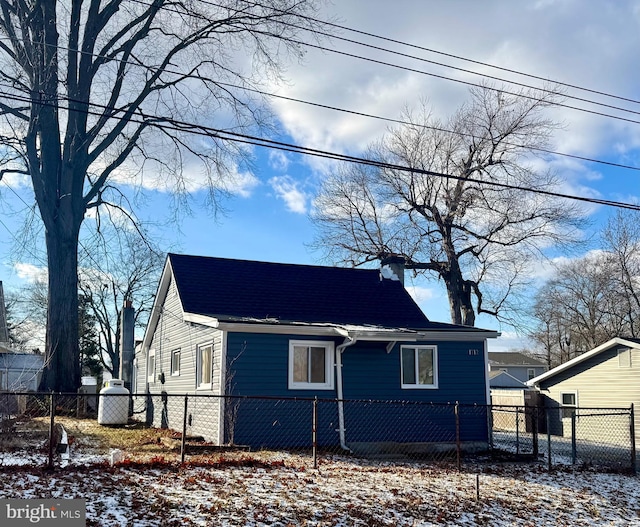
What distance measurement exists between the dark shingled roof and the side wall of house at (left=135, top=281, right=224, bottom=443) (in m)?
0.96

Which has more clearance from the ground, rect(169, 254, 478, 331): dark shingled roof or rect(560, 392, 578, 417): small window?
rect(169, 254, 478, 331): dark shingled roof

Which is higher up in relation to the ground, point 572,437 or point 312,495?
point 572,437

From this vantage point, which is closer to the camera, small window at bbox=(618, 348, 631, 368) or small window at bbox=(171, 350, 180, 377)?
small window at bbox=(171, 350, 180, 377)

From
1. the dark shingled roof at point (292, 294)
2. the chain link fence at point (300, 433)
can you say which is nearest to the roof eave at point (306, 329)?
the dark shingled roof at point (292, 294)

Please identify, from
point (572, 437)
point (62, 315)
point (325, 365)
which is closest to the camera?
point (572, 437)

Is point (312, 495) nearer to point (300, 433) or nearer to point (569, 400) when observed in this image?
point (300, 433)

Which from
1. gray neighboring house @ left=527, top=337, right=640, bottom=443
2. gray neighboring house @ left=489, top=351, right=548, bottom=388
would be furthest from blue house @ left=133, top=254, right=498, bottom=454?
gray neighboring house @ left=489, top=351, right=548, bottom=388

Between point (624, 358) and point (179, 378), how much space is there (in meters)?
15.2

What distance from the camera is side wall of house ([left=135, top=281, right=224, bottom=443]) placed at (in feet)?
45.4

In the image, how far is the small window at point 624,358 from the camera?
2159 cm

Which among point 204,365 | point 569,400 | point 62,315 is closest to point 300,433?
point 204,365

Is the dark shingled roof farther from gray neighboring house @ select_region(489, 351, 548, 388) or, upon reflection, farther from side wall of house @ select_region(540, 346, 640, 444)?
gray neighboring house @ select_region(489, 351, 548, 388)

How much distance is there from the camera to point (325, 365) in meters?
14.5

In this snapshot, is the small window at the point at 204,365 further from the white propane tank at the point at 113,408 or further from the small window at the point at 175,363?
the white propane tank at the point at 113,408
